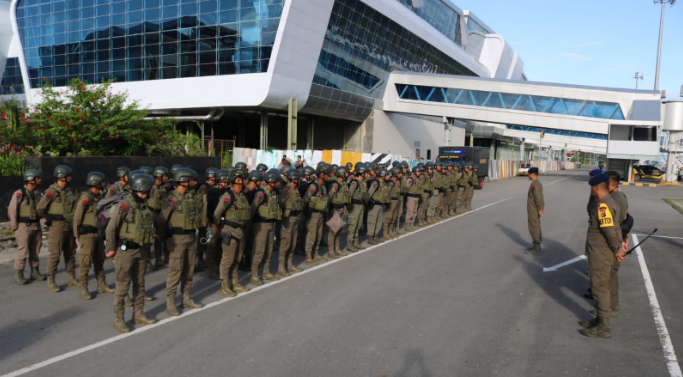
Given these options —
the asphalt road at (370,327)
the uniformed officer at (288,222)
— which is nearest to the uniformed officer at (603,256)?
the asphalt road at (370,327)

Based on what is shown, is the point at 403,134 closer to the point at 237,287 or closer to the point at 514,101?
the point at 514,101

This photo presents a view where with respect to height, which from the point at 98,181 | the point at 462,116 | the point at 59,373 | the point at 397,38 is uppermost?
the point at 397,38

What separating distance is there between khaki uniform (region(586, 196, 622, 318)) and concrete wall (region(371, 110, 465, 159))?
3376 centimetres

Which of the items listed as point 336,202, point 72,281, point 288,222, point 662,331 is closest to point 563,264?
point 662,331

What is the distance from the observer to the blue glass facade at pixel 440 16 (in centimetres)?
4498

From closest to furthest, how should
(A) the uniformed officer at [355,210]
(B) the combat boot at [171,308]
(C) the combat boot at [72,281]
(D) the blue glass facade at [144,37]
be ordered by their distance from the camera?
(B) the combat boot at [171,308] < (C) the combat boot at [72,281] < (A) the uniformed officer at [355,210] < (D) the blue glass facade at [144,37]

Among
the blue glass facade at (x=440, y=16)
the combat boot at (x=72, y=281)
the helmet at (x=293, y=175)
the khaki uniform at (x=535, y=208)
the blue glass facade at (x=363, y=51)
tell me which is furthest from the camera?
the blue glass facade at (x=440, y=16)

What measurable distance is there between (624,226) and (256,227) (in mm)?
5827

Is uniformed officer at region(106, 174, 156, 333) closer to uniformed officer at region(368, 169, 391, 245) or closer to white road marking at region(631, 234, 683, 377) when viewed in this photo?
white road marking at region(631, 234, 683, 377)

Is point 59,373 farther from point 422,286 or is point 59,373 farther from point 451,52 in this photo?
point 451,52

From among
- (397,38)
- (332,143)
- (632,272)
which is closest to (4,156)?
(632,272)

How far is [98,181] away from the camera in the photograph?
722cm

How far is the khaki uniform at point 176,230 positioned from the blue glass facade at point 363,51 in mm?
25562

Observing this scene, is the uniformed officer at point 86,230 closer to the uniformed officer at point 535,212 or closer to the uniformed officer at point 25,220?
the uniformed officer at point 25,220
